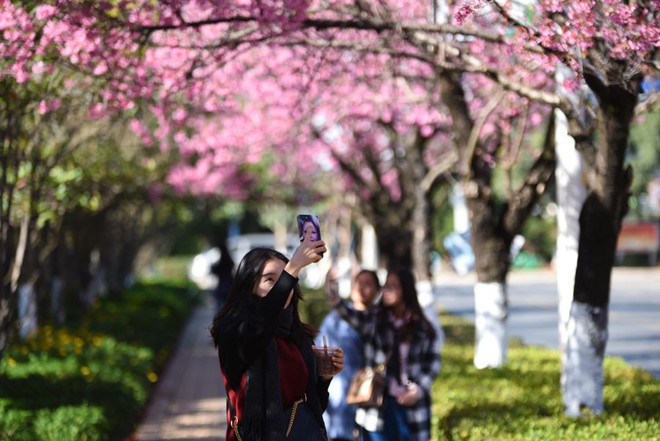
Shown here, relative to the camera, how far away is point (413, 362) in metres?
6.70

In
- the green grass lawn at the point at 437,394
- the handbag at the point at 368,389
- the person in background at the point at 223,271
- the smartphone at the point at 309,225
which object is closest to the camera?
the smartphone at the point at 309,225

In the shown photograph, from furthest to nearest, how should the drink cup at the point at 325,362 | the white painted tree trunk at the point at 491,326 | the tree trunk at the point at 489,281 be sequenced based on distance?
the white painted tree trunk at the point at 491,326, the tree trunk at the point at 489,281, the drink cup at the point at 325,362

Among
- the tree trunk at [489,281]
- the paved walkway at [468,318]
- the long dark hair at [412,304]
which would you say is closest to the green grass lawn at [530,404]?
the tree trunk at [489,281]

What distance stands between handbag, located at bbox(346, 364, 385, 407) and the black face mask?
2148 mm

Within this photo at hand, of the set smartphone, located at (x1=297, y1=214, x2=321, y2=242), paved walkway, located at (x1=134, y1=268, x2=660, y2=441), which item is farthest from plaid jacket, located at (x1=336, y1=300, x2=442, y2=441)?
paved walkway, located at (x1=134, y1=268, x2=660, y2=441)

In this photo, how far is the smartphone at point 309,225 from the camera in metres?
4.42

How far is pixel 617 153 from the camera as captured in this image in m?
6.75

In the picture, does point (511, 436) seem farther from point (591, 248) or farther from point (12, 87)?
point (12, 87)

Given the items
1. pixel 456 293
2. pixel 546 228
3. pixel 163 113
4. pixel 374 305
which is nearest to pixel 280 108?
pixel 163 113

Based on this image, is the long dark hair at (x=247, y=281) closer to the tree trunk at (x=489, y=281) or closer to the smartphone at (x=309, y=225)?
the smartphone at (x=309, y=225)

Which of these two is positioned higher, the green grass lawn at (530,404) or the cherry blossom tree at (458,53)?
the cherry blossom tree at (458,53)

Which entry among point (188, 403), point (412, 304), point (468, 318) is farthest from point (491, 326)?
point (468, 318)

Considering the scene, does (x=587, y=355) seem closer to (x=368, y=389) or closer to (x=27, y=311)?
(x=368, y=389)

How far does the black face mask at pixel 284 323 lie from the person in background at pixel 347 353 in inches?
107
